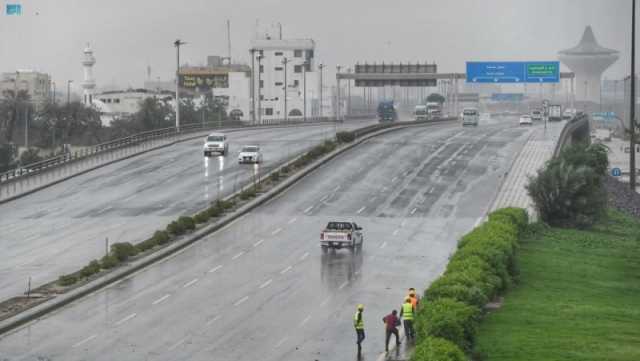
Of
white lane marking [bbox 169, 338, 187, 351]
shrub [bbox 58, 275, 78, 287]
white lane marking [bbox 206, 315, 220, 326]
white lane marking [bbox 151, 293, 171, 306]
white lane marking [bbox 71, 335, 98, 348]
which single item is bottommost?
white lane marking [bbox 71, 335, 98, 348]

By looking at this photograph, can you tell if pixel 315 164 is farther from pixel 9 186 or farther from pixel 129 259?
pixel 129 259

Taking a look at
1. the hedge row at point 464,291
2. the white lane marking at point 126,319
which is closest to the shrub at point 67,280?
the white lane marking at point 126,319

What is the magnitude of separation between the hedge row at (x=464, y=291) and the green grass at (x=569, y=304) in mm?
805

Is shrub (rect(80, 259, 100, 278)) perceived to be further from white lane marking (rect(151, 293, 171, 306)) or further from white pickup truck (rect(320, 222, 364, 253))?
white pickup truck (rect(320, 222, 364, 253))

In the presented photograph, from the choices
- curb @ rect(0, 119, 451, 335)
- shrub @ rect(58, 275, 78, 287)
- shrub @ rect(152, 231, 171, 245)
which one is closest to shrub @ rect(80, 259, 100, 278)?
curb @ rect(0, 119, 451, 335)

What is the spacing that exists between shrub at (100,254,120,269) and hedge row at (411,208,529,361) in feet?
50.4

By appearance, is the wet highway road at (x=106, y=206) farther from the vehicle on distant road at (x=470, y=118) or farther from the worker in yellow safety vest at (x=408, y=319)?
the vehicle on distant road at (x=470, y=118)

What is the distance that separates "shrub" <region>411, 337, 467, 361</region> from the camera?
28.5m

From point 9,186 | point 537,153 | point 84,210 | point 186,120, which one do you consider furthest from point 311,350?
point 186,120

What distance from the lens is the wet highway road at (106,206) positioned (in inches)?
2346

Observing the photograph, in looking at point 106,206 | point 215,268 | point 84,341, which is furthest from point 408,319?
point 106,206

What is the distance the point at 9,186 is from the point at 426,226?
3430 centimetres

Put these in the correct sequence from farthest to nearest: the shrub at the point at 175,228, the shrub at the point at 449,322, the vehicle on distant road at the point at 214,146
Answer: the vehicle on distant road at the point at 214,146
the shrub at the point at 175,228
the shrub at the point at 449,322

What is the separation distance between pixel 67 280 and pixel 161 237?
10996 mm
